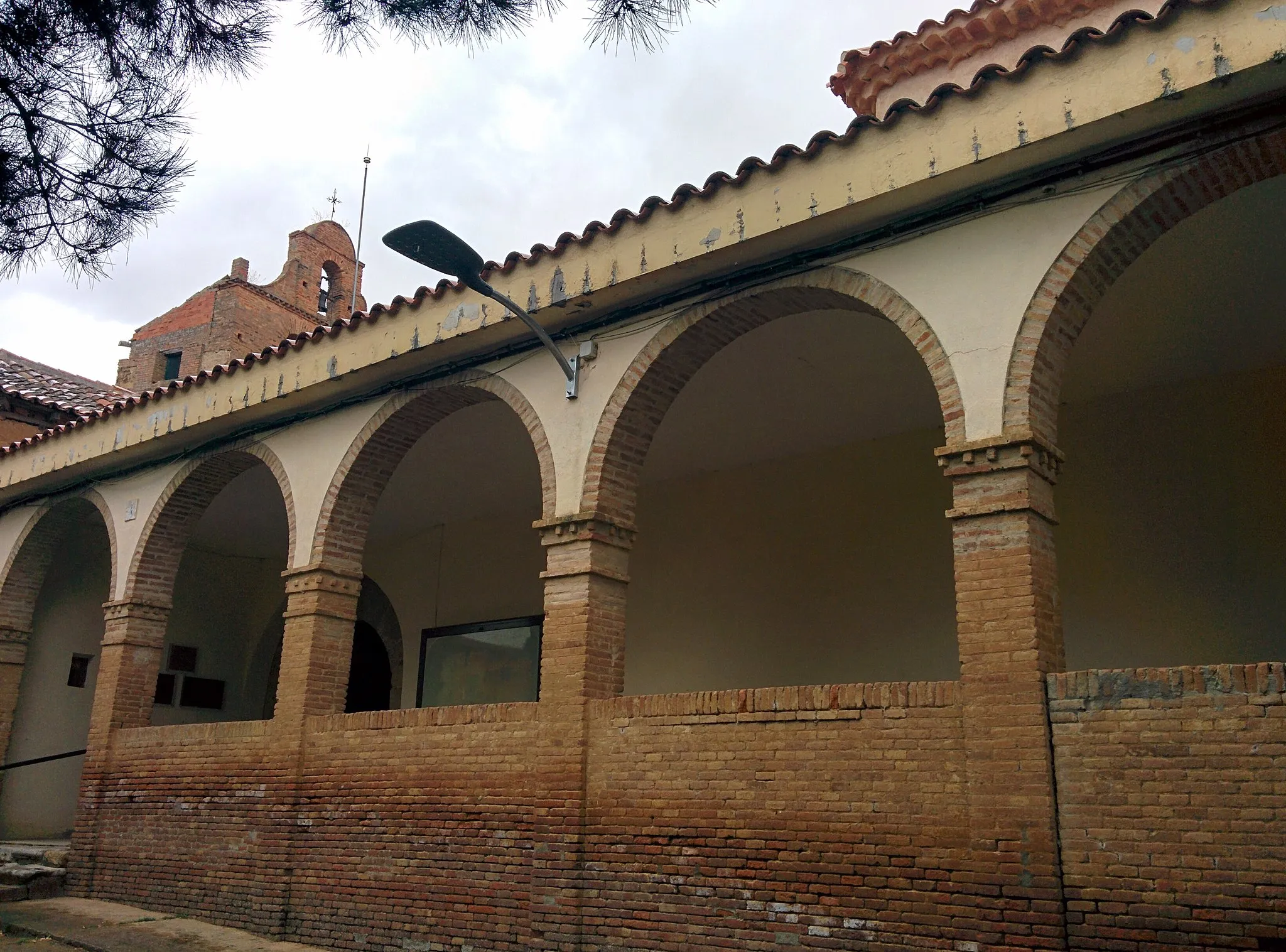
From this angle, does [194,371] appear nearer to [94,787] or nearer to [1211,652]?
[94,787]

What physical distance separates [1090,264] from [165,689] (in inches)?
483

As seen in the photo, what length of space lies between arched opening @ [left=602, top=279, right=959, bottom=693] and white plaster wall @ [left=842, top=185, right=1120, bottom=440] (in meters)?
1.27

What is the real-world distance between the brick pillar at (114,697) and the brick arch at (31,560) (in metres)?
1.58

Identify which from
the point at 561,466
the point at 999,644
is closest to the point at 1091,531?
the point at 999,644

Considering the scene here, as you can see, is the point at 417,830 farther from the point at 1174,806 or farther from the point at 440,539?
the point at 440,539

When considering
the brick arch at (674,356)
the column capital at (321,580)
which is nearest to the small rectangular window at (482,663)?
the column capital at (321,580)

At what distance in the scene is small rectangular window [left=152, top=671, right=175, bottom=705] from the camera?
1403cm

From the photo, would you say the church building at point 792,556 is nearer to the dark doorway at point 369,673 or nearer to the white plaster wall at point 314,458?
the white plaster wall at point 314,458

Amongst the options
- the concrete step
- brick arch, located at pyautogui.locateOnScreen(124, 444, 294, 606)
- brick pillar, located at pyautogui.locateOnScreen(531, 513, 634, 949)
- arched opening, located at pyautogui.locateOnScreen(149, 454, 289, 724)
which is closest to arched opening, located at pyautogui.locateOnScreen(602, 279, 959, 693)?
brick pillar, located at pyautogui.locateOnScreen(531, 513, 634, 949)

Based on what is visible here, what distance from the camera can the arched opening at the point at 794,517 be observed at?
27.5 feet

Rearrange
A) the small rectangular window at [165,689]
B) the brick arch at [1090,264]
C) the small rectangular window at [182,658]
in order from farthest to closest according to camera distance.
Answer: the small rectangular window at [182,658] → the small rectangular window at [165,689] → the brick arch at [1090,264]

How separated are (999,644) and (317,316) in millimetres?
24806

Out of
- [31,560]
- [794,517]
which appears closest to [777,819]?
[794,517]

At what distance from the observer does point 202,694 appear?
14516 mm
